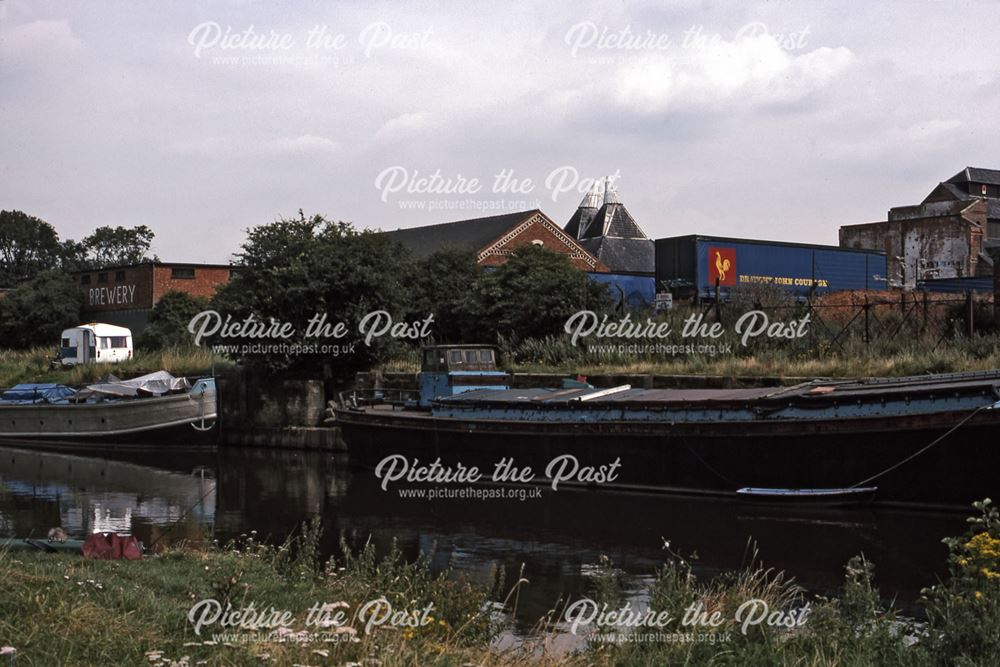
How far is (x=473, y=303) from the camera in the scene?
115 ft

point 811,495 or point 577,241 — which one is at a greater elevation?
point 577,241

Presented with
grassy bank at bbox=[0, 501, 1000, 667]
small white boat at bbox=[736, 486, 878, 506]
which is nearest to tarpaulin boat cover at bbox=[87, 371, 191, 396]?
small white boat at bbox=[736, 486, 878, 506]

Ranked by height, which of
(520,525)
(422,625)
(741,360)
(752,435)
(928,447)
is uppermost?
(741,360)

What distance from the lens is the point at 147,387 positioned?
107 ft

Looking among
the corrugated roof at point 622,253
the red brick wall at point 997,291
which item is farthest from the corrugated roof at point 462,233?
the red brick wall at point 997,291

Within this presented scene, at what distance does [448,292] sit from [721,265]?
11.3 metres

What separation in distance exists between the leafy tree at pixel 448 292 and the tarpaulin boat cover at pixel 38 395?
12236 mm

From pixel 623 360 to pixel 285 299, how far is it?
1022 cm

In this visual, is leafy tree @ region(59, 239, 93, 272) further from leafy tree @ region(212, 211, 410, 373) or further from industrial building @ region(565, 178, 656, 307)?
leafy tree @ region(212, 211, 410, 373)

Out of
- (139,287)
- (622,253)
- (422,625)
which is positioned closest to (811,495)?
(422,625)

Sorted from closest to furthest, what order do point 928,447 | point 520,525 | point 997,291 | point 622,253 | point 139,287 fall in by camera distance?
point 928,447, point 520,525, point 997,291, point 139,287, point 622,253

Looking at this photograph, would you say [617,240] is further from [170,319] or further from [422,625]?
[422,625]

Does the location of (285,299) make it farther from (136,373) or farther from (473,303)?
(136,373)

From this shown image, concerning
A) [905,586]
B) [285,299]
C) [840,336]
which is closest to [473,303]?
[285,299]
